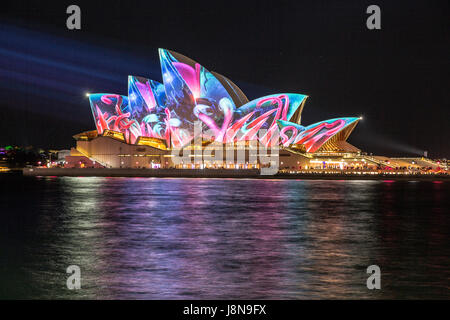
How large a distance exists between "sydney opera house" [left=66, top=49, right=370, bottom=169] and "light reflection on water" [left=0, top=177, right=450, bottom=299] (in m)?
37.2

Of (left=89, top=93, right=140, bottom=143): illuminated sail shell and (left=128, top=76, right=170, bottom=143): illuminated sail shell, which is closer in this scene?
(left=128, top=76, right=170, bottom=143): illuminated sail shell

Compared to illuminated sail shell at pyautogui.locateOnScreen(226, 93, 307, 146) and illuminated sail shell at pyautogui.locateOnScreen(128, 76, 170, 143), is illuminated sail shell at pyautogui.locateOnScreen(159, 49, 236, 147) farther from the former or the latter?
illuminated sail shell at pyautogui.locateOnScreen(128, 76, 170, 143)

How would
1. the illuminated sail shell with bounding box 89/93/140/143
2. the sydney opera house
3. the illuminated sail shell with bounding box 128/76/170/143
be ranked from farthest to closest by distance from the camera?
the illuminated sail shell with bounding box 89/93/140/143 → the illuminated sail shell with bounding box 128/76/170/143 → the sydney opera house

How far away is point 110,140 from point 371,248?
2206 inches

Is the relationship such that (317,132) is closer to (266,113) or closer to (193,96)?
(266,113)

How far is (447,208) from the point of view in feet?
79.8

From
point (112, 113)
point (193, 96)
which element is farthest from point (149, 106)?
point (193, 96)

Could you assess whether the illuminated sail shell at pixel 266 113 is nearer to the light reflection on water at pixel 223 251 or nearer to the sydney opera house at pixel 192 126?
the sydney opera house at pixel 192 126

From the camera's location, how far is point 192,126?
63719 mm

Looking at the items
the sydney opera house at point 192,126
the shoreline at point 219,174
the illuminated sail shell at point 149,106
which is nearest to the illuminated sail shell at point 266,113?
the sydney opera house at point 192,126

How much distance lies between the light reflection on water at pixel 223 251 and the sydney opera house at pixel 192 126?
3717 centimetres

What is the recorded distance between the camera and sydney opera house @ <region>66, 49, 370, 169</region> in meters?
59.8

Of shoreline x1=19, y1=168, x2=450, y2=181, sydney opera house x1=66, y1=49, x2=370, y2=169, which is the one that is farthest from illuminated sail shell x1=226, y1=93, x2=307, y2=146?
shoreline x1=19, y1=168, x2=450, y2=181

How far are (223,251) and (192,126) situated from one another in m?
51.6
